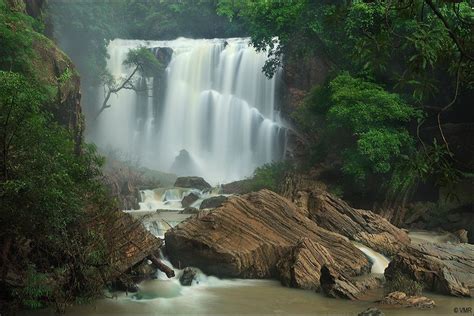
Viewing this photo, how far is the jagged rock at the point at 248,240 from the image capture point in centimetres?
1240

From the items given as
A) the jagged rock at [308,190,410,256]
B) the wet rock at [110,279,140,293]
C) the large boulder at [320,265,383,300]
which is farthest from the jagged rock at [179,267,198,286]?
the jagged rock at [308,190,410,256]

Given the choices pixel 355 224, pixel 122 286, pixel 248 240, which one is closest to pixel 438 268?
pixel 355 224

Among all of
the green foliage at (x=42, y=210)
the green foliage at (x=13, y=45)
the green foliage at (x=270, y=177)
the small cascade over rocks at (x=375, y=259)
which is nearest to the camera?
the green foliage at (x=42, y=210)

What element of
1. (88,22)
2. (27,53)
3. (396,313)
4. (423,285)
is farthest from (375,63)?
(88,22)

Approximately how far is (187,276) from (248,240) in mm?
1827

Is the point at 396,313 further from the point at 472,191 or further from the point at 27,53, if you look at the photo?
the point at 27,53

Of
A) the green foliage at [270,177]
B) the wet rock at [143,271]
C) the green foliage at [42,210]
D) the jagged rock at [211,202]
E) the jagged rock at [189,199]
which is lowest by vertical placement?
the jagged rock at [189,199]

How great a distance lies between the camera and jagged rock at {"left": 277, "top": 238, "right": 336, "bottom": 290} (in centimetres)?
1155

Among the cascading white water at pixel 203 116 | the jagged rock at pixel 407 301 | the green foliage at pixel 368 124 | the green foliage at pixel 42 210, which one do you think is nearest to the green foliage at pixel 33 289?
the green foliage at pixel 42 210

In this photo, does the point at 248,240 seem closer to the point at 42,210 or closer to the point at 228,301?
the point at 228,301

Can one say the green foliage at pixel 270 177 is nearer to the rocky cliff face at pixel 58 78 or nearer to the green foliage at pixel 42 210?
the rocky cliff face at pixel 58 78

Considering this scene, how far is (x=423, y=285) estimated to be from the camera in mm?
11492

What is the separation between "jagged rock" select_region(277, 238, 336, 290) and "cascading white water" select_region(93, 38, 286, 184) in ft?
65.2

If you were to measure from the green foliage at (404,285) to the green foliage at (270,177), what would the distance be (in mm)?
10802
